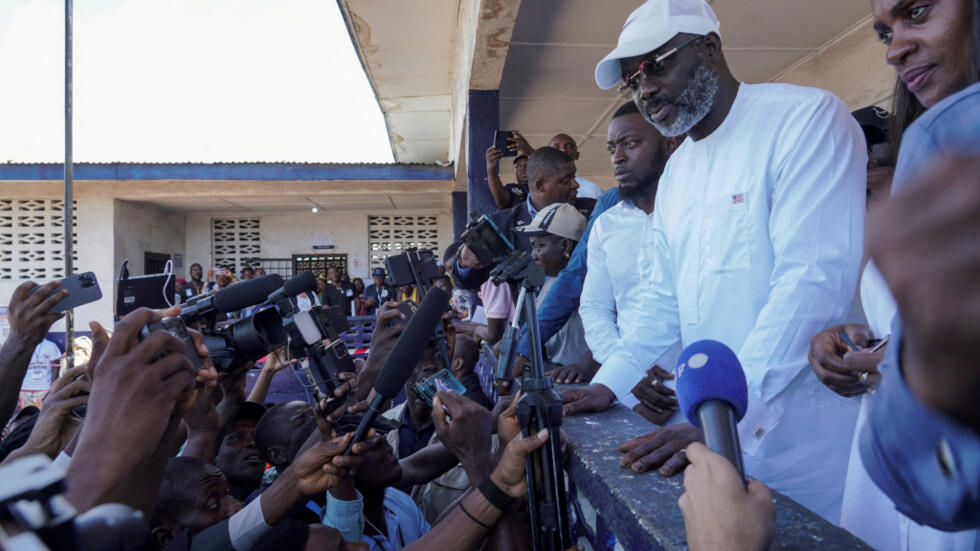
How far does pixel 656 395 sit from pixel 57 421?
6.69ft

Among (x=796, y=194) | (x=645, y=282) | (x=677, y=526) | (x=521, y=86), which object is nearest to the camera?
(x=677, y=526)

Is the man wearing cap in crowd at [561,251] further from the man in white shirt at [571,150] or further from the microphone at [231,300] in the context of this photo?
the microphone at [231,300]

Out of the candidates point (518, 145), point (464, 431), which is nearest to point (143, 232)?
point (518, 145)

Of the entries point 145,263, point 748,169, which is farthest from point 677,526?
point 145,263

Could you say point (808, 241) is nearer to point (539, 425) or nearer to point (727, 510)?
point (539, 425)

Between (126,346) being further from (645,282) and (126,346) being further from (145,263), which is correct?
(145,263)

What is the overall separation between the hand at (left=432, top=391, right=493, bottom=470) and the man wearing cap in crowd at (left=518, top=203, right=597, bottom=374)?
1.45 meters

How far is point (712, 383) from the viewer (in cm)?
81

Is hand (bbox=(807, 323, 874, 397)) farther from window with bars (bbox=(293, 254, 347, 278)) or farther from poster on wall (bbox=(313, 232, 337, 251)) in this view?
poster on wall (bbox=(313, 232, 337, 251))

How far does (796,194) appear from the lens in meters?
1.66

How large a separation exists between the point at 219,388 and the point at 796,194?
278cm

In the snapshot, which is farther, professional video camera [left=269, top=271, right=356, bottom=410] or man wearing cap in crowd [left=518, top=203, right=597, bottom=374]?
man wearing cap in crowd [left=518, top=203, right=597, bottom=374]

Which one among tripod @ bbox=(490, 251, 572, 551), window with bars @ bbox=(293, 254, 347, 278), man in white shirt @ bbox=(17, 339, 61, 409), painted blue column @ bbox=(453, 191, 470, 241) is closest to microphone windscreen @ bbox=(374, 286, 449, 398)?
tripod @ bbox=(490, 251, 572, 551)

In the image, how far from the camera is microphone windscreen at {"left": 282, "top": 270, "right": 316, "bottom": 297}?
2.33 meters
